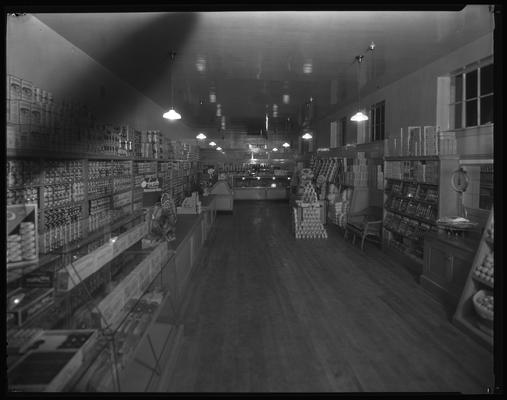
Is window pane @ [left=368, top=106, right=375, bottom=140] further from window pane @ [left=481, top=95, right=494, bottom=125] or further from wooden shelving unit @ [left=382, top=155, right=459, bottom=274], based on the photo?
window pane @ [left=481, top=95, right=494, bottom=125]

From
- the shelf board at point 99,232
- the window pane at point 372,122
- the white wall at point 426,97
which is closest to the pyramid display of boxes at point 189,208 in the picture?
the shelf board at point 99,232

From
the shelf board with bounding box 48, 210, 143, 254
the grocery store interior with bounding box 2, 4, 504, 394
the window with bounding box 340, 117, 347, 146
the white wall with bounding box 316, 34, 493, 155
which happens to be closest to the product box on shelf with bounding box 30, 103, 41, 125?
the grocery store interior with bounding box 2, 4, 504, 394

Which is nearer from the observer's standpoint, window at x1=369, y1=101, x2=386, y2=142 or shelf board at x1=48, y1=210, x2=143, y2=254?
shelf board at x1=48, y1=210, x2=143, y2=254

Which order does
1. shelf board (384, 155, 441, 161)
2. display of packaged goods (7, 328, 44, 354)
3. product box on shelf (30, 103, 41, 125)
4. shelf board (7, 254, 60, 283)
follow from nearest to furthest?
display of packaged goods (7, 328, 44, 354) → shelf board (7, 254, 60, 283) → product box on shelf (30, 103, 41, 125) → shelf board (384, 155, 441, 161)

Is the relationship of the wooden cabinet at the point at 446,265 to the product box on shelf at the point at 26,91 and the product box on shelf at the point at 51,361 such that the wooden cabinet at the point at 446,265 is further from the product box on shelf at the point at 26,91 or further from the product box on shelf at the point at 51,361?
the product box on shelf at the point at 26,91

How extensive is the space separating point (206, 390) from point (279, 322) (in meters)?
1.50

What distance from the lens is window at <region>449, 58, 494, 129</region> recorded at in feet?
19.5

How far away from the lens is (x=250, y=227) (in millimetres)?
11281

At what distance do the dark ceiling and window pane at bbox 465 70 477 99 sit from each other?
52cm

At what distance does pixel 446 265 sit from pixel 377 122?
589 cm

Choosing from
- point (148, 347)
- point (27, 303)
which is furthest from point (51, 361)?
point (148, 347)

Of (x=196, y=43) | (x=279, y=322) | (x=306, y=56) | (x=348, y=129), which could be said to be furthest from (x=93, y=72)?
(x=348, y=129)

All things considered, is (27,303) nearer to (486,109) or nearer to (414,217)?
(414,217)

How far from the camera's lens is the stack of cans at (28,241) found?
9.39 feet
